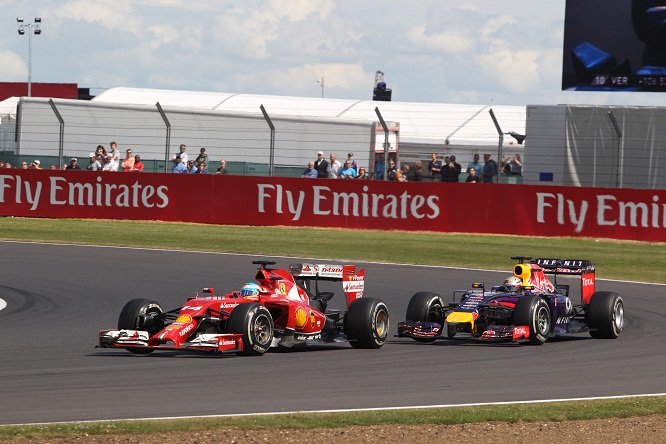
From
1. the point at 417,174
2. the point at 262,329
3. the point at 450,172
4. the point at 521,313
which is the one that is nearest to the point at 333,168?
the point at 417,174

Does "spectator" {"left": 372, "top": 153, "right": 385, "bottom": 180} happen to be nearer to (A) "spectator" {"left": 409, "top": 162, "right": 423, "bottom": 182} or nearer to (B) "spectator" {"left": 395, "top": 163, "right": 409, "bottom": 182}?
(B) "spectator" {"left": 395, "top": 163, "right": 409, "bottom": 182}

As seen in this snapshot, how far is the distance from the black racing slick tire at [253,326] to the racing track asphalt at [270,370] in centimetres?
14

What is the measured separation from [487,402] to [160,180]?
20.3 metres

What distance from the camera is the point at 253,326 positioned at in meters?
11.5

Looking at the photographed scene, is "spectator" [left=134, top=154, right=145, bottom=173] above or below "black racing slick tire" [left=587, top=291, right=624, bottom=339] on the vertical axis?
above

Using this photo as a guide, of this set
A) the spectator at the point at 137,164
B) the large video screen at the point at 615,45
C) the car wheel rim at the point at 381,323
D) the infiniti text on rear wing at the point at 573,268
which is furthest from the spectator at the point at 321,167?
the car wheel rim at the point at 381,323

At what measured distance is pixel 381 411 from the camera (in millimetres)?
8672

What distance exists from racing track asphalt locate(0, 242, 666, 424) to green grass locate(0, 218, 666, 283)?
5852mm

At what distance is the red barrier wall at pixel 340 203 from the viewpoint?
2591 centimetres

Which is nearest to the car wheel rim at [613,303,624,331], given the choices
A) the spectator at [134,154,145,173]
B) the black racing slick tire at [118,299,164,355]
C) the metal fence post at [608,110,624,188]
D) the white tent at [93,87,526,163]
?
the black racing slick tire at [118,299,164,355]

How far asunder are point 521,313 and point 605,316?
1396 mm

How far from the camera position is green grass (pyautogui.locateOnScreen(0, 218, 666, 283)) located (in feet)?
76.4

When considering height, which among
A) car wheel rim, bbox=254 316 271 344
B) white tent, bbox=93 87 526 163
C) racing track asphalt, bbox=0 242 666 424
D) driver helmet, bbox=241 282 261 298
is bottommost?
racing track asphalt, bbox=0 242 666 424

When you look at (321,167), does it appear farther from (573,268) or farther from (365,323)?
(365,323)
